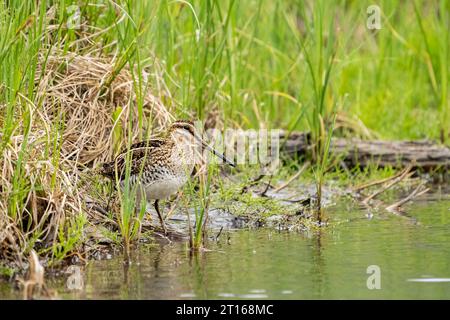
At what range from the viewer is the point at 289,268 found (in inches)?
255

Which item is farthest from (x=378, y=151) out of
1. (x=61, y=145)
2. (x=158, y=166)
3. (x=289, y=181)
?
(x=61, y=145)

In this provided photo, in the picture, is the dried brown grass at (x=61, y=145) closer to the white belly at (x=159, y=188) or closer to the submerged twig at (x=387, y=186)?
the white belly at (x=159, y=188)

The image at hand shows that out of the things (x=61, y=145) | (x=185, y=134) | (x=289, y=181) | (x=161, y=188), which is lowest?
(x=161, y=188)

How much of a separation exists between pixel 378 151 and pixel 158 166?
3.15m

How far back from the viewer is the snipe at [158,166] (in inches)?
292

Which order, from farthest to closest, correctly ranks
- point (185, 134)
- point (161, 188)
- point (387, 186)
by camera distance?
point (387, 186)
point (185, 134)
point (161, 188)

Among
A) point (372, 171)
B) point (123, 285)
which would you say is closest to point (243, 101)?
point (372, 171)

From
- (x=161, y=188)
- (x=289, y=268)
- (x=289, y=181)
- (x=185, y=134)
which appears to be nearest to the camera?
(x=289, y=268)

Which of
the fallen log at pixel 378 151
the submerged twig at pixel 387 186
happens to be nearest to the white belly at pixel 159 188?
the submerged twig at pixel 387 186

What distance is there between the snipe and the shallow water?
1.50 ft

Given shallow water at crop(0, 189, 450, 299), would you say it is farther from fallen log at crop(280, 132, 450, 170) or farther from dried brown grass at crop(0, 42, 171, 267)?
fallen log at crop(280, 132, 450, 170)

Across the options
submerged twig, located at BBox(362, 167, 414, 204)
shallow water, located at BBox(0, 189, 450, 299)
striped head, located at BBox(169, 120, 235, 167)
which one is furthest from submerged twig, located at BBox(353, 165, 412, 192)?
striped head, located at BBox(169, 120, 235, 167)

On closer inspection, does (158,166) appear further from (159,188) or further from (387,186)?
(387,186)

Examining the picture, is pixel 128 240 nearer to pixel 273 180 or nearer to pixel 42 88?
pixel 42 88
